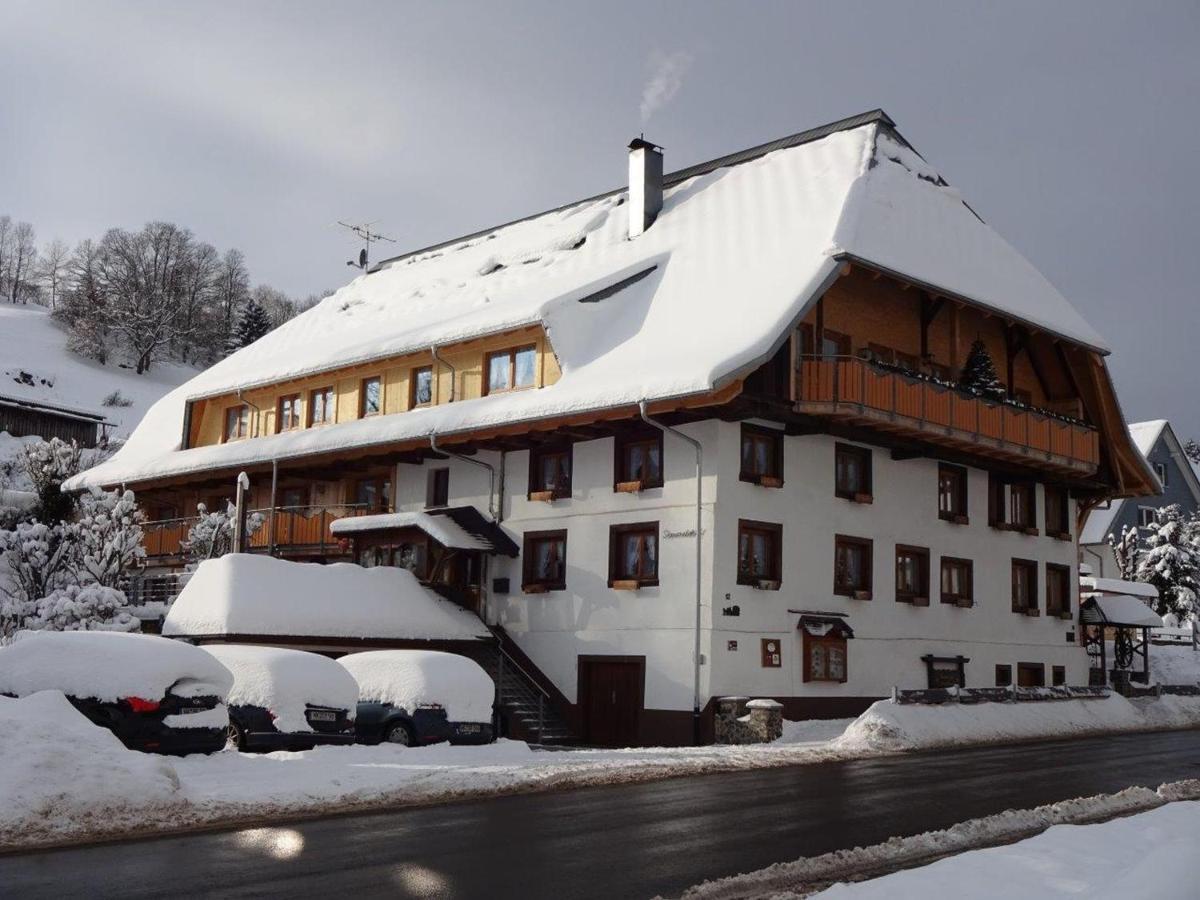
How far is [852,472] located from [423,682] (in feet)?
46.6

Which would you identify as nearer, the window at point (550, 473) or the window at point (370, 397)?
the window at point (550, 473)

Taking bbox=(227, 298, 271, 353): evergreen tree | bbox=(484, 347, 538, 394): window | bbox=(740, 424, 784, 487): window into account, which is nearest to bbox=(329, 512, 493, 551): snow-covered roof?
bbox=(484, 347, 538, 394): window

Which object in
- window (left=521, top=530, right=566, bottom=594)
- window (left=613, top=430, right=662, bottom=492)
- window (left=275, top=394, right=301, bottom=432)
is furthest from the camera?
window (left=275, top=394, right=301, bottom=432)

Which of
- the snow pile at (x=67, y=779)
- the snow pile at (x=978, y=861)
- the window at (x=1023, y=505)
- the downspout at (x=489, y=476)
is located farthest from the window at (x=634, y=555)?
the snow pile at (x=67, y=779)

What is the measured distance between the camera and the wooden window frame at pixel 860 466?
104ft

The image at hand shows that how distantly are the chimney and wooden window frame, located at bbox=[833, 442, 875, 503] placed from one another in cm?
923

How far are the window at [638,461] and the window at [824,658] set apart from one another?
16.9 ft

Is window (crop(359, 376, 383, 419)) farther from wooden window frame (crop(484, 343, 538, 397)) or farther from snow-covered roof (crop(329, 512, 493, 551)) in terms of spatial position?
wooden window frame (crop(484, 343, 538, 397))

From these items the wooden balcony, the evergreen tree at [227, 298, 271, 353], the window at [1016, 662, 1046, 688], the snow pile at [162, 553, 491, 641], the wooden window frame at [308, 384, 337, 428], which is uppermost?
the evergreen tree at [227, 298, 271, 353]

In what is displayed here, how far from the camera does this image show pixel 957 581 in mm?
35312

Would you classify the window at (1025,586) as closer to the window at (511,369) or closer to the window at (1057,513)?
the window at (1057,513)

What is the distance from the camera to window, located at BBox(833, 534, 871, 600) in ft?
103

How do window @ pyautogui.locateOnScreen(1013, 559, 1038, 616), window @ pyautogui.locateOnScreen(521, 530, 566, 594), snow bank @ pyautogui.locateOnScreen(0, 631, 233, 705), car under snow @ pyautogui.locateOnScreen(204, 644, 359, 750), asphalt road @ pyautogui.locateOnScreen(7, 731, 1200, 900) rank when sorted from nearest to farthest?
asphalt road @ pyautogui.locateOnScreen(7, 731, 1200, 900)
snow bank @ pyautogui.locateOnScreen(0, 631, 233, 705)
car under snow @ pyautogui.locateOnScreen(204, 644, 359, 750)
window @ pyautogui.locateOnScreen(521, 530, 566, 594)
window @ pyautogui.locateOnScreen(1013, 559, 1038, 616)

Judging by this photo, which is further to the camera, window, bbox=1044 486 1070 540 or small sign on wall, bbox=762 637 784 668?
window, bbox=1044 486 1070 540
